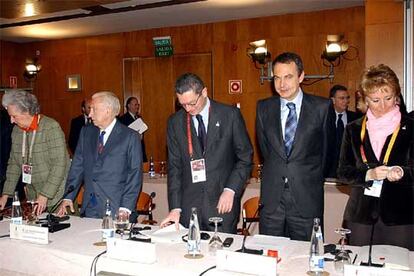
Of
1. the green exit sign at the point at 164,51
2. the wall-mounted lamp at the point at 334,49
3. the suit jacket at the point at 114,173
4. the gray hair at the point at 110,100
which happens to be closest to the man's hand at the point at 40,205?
the suit jacket at the point at 114,173

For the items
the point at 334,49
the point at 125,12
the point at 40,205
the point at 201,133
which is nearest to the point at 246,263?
the point at 201,133

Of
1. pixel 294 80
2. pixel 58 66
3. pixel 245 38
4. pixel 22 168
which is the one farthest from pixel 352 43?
pixel 58 66

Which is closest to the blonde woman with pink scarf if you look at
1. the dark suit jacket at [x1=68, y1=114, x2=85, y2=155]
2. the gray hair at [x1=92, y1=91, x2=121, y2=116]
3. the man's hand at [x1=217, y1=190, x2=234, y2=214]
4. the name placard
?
the man's hand at [x1=217, y1=190, x2=234, y2=214]

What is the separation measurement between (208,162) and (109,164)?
0.60 metres

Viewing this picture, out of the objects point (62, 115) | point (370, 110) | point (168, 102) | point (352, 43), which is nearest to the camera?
point (370, 110)

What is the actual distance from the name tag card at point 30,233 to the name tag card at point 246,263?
36.3 inches

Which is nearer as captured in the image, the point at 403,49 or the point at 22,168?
the point at 22,168

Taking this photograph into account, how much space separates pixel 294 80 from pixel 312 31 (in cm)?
453

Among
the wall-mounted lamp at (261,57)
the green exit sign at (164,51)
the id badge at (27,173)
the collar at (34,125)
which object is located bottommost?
the id badge at (27,173)

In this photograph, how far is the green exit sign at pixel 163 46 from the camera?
773cm

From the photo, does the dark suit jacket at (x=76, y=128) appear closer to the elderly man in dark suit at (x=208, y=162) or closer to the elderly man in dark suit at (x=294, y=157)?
the elderly man in dark suit at (x=208, y=162)

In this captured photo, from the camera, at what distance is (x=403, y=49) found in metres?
4.61

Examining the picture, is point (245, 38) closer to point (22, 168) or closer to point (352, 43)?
point (352, 43)

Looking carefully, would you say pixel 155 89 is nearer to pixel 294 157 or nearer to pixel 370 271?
pixel 294 157
